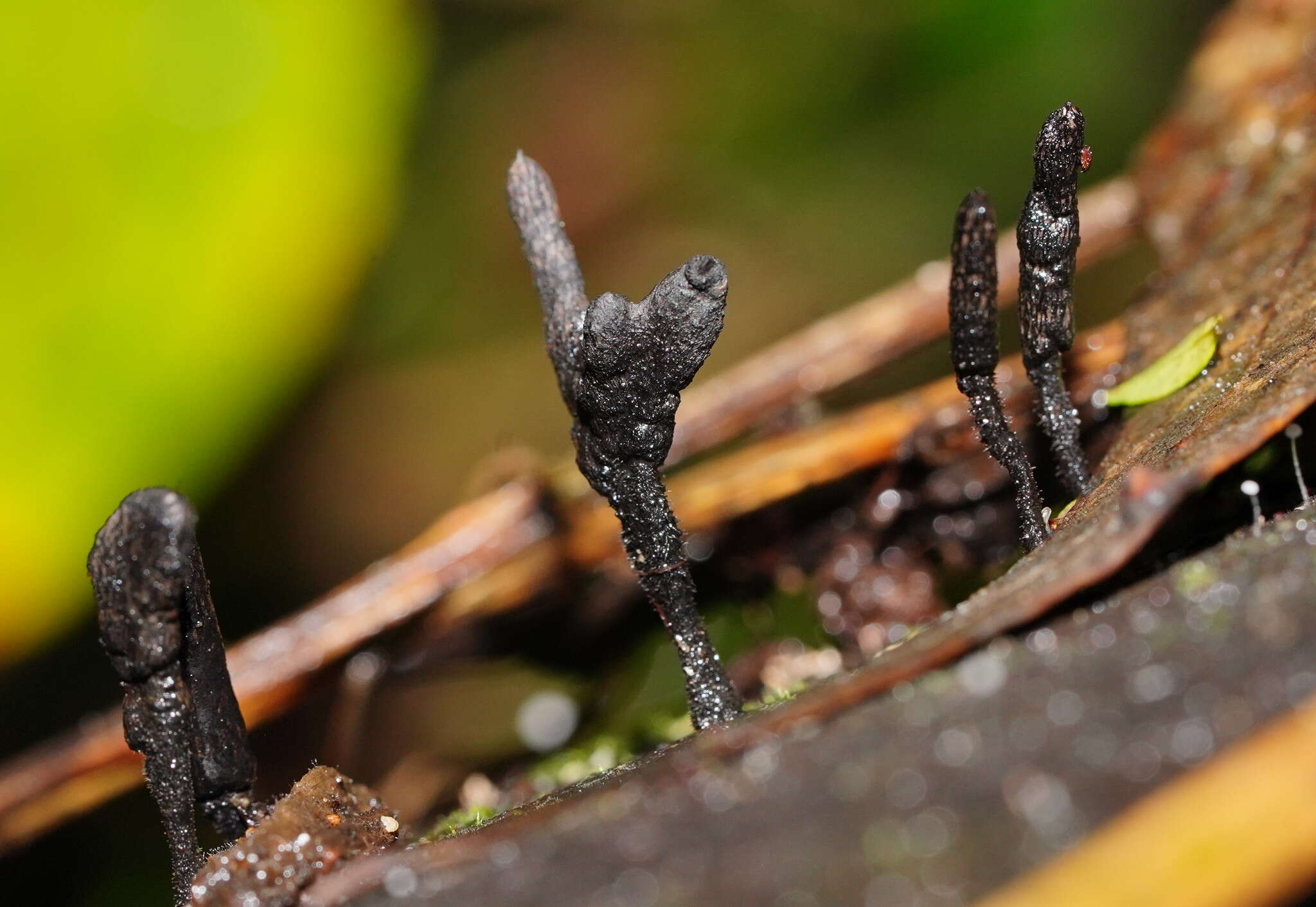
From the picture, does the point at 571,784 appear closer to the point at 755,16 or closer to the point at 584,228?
the point at 584,228

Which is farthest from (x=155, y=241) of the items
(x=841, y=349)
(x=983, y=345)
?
(x=983, y=345)

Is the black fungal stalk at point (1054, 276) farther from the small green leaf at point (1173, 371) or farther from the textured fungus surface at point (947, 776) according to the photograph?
the textured fungus surface at point (947, 776)

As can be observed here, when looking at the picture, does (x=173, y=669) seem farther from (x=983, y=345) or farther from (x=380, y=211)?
(x=380, y=211)

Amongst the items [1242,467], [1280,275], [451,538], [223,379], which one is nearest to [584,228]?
[223,379]

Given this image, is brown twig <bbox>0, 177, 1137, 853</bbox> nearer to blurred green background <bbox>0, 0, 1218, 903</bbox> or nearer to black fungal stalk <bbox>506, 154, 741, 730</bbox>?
blurred green background <bbox>0, 0, 1218, 903</bbox>

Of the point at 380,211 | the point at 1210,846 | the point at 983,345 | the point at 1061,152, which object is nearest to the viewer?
the point at 1210,846

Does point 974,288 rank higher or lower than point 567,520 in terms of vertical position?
lower

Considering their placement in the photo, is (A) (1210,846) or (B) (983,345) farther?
(B) (983,345)

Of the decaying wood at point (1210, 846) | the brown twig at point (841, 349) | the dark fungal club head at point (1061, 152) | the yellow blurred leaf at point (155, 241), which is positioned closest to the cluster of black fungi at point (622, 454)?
the dark fungal club head at point (1061, 152)
